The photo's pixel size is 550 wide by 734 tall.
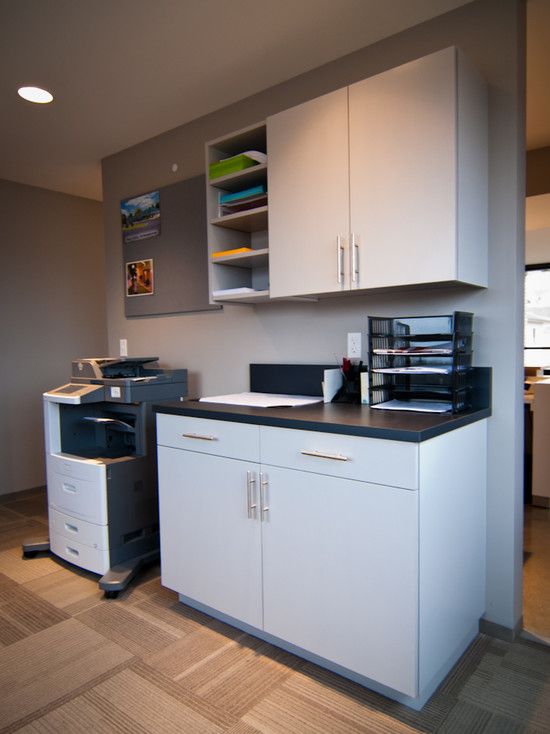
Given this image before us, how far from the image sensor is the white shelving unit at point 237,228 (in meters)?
2.33

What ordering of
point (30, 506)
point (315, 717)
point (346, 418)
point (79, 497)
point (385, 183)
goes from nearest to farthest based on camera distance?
point (315, 717) < point (346, 418) < point (385, 183) < point (79, 497) < point (30, 506)

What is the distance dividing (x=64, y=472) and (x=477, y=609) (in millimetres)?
2035

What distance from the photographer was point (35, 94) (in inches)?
102

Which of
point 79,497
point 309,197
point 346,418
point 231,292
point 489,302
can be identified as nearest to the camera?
point 346,418

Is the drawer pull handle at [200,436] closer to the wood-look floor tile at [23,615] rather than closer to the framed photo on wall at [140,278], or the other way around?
the wood-look floor tile at [23,615]

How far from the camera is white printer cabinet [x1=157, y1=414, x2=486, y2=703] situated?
4.91ft

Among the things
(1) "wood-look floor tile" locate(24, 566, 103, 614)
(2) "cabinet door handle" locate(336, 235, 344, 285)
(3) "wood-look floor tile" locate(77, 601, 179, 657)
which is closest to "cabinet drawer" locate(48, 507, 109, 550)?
(1) "wood-look floor tile" locate(24, 566, 103, 614)

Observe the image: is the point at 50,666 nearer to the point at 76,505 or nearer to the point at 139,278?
the point at 76,505

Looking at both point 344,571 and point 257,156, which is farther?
point 257,156

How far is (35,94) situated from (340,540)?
8.65 ft

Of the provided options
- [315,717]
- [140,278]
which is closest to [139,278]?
[140,278]

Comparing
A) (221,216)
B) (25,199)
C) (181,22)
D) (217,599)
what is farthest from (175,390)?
(25,199)

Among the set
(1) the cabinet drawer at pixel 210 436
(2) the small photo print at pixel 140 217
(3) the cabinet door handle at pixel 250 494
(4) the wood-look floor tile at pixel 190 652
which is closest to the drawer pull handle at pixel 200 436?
(1) the cabinet drawer at pixel 210 436

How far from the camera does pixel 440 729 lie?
1495 mm
